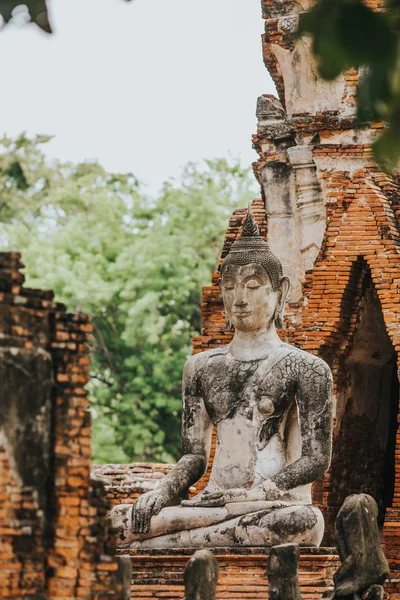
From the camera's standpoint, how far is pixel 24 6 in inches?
316

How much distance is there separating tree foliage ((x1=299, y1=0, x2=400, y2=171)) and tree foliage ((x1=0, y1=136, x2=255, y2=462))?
24.7 meters

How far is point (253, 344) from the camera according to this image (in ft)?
50.2

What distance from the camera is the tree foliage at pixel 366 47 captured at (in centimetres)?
747

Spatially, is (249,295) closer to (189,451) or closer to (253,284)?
(253,284)

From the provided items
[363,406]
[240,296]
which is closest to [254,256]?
[240,296]

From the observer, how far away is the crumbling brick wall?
32.0 ft

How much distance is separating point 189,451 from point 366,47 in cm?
806

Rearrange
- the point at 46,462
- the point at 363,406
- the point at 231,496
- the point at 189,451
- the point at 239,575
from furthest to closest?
the point at 363,406 < the point at 189,451 < the point at 231,496 < the point at 239,575 < the point at 46,462

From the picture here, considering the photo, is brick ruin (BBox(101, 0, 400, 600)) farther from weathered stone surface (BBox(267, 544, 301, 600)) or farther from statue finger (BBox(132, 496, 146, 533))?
weathered stone surface (BBox(267, 544, 301, 600))

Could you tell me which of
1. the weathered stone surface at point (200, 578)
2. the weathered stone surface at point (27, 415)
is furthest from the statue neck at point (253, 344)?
the weathered stone surface at point (27, 415)

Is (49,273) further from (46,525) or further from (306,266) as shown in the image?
(46,525)

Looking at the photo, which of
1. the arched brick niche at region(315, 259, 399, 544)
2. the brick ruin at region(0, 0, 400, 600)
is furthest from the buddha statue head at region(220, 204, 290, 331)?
the arched brick niche at region(315, 259, 399, 544)

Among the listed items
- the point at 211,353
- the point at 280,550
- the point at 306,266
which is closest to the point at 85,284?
the point at 306,266

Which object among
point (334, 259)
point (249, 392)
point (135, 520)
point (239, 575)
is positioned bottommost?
point (239, 575)
